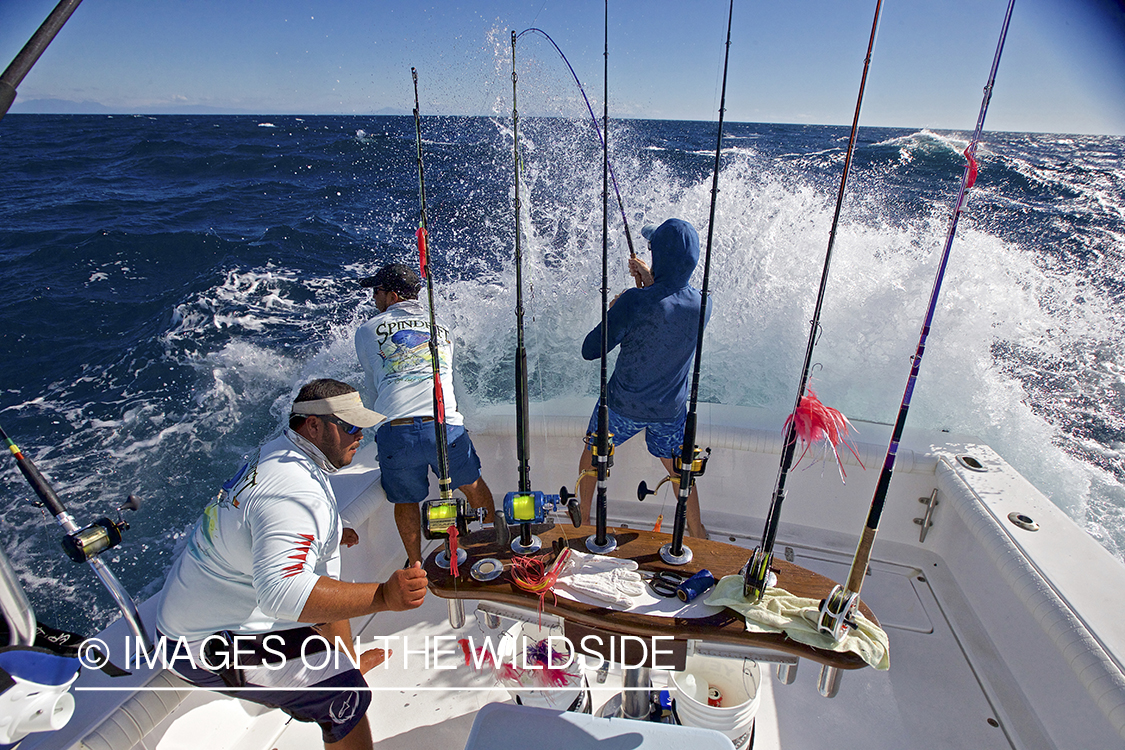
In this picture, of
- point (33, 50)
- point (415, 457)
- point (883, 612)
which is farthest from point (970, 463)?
point (33, 50)

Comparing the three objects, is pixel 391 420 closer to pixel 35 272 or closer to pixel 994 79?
pixel 994 79

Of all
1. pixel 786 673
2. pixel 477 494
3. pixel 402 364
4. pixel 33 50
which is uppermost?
pixel 33 50

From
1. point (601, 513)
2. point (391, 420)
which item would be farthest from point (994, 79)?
point (391, 420)

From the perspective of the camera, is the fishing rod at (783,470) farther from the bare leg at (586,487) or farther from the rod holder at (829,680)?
the bare leg at (586,487)

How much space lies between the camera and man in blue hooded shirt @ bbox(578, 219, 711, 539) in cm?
214

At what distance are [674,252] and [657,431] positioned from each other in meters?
0.79

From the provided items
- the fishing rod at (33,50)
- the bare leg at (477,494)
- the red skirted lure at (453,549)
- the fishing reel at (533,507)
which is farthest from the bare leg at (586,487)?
the fishing rod at (33,50)

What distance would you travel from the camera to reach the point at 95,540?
4.29 feet

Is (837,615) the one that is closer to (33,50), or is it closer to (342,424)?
(342,424)

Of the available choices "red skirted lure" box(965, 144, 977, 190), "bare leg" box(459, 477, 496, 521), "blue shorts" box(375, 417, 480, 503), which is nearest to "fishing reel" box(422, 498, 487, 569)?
"blue shorts" box(375, 417, 480, 503)

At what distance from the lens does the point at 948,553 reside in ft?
8.04

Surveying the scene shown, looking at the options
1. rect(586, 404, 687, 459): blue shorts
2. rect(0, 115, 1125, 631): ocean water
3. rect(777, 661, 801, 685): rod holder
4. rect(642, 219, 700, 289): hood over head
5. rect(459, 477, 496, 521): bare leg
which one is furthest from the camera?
rect(0, 115, 1125, 631): ocean water

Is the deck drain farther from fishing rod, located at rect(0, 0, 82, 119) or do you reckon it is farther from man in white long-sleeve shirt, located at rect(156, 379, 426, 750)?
fishing rod, located at rect(0, 0, 82, 119)

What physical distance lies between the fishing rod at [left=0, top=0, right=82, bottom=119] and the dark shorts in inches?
52.7
